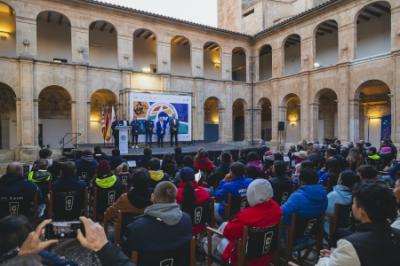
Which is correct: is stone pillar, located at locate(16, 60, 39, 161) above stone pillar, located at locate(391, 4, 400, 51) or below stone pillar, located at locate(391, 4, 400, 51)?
below

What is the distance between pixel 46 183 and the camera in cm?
585

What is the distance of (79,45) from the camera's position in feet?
64.1

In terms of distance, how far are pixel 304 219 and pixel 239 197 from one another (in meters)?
1.23

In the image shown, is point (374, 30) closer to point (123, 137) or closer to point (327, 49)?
point (327, 49)

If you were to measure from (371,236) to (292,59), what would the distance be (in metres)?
27.1

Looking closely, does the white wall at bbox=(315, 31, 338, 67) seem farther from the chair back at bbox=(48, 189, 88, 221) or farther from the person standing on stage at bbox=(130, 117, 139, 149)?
the chair back at bbox=(48, 189, 88, 221)

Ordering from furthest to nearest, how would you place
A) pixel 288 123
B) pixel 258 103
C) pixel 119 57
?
pixel 288 123 < pixel 258 103 < pixel 119 57

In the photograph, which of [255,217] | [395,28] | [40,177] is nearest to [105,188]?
[40,177]

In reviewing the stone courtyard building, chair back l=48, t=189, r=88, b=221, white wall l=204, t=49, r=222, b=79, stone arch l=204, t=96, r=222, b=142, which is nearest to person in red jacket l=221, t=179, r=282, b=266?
chair back l=48, t=189, r=88, b=221

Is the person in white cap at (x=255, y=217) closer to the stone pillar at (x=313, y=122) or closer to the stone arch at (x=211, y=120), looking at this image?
the stone pillar at (x=313, y=122)

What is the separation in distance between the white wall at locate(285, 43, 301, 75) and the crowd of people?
68.9 feet

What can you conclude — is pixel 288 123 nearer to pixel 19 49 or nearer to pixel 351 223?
pixel 19 49

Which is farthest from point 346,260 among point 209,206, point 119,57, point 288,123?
point 288,123

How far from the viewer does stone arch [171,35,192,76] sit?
26406 mm
